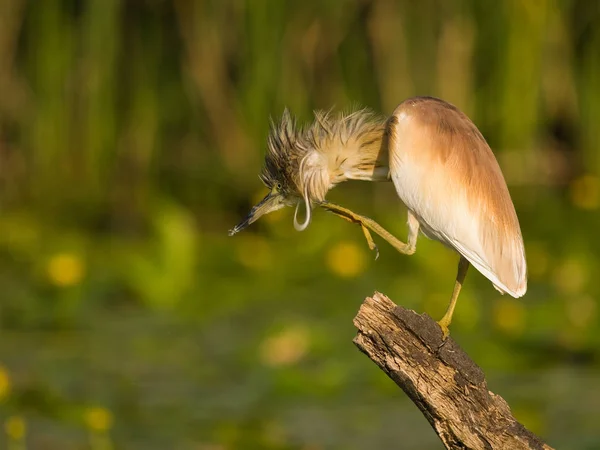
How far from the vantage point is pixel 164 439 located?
4363 millimetres

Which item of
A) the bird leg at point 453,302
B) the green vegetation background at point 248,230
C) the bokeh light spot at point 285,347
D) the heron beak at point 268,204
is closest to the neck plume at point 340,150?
the heron beak at point 268,204

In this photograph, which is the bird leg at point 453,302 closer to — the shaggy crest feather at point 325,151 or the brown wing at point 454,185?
the brown wing at point 454,185

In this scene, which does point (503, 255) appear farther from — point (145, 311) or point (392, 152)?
point (145, 311)

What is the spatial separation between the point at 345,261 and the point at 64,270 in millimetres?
1282

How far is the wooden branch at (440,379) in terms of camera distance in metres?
2.65

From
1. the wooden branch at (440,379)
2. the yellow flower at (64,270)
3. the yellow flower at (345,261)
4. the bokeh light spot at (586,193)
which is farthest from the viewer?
the bokeh light spot at (586,193)

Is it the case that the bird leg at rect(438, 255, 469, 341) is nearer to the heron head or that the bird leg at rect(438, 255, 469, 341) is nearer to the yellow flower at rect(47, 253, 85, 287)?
the heron head

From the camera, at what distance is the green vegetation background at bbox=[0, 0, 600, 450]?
4.73m

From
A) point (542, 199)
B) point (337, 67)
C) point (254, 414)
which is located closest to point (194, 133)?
point (337, 67)

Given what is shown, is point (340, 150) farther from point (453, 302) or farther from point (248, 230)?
point (248, 230)

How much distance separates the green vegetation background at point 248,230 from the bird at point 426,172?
143 centimetres

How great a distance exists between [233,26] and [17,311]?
86.9 inches

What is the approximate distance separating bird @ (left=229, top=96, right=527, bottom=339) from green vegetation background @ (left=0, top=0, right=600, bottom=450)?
4.68 feet

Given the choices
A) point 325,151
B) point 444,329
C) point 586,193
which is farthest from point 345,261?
point 444,329
